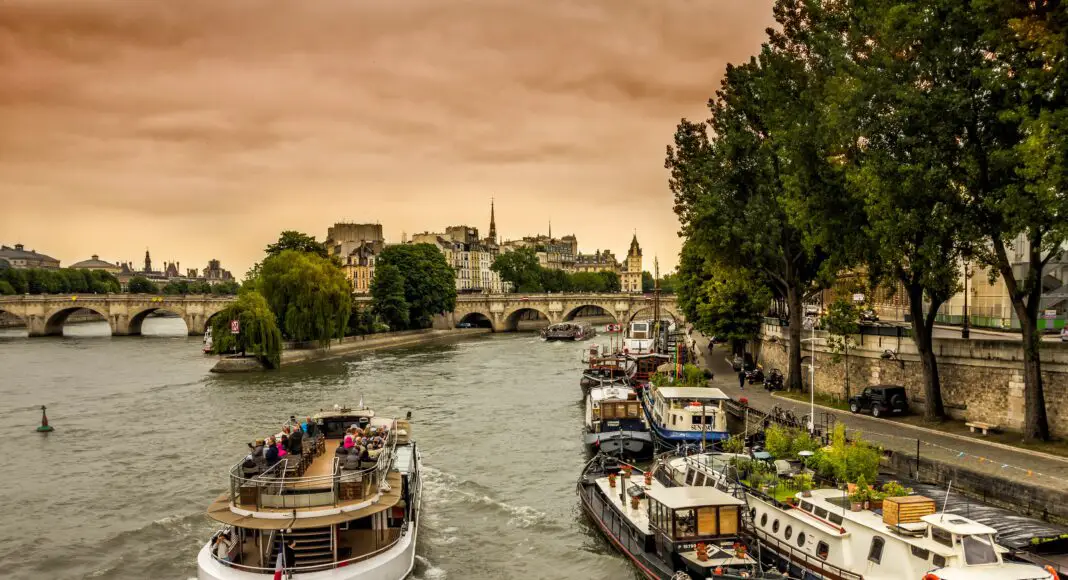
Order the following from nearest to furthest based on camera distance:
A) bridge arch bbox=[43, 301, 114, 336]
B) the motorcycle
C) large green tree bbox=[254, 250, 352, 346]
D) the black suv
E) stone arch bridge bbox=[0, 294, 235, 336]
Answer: the black suv < the motorcycle < large green tree bbox=[254, 250, 352, 346] < stone arch bridge bbox=[0, 294, 235, 336] < bridge arch bbox=[43, 301, 114, 336]

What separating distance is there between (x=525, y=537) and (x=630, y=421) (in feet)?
29.9

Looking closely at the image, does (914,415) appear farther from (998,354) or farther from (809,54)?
(809,54)

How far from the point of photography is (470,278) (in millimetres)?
183750

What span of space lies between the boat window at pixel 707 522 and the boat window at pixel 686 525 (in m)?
0.11

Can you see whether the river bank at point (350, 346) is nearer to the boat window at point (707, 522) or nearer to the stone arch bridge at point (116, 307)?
the stone arch bridge at point (116, 307)

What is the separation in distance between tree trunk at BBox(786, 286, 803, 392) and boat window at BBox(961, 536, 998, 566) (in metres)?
23.1

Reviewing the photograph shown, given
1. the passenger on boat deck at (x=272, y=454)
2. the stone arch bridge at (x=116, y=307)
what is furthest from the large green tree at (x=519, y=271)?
the passenger on boat deck at (x=272, y=454)

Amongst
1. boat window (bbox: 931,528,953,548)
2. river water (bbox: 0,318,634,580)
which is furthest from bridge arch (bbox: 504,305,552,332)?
boat window (bbox: 931,528,953,548)

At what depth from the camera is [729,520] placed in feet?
60.1

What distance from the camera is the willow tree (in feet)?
198

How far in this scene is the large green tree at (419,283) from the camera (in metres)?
95.8

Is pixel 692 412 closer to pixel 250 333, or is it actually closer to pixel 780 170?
pixel 780 170

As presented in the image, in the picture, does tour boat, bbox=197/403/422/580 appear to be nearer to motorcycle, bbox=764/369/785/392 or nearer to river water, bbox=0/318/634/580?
river water, bbox=0/318/634/580

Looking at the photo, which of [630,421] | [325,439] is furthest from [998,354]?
[325,439]
